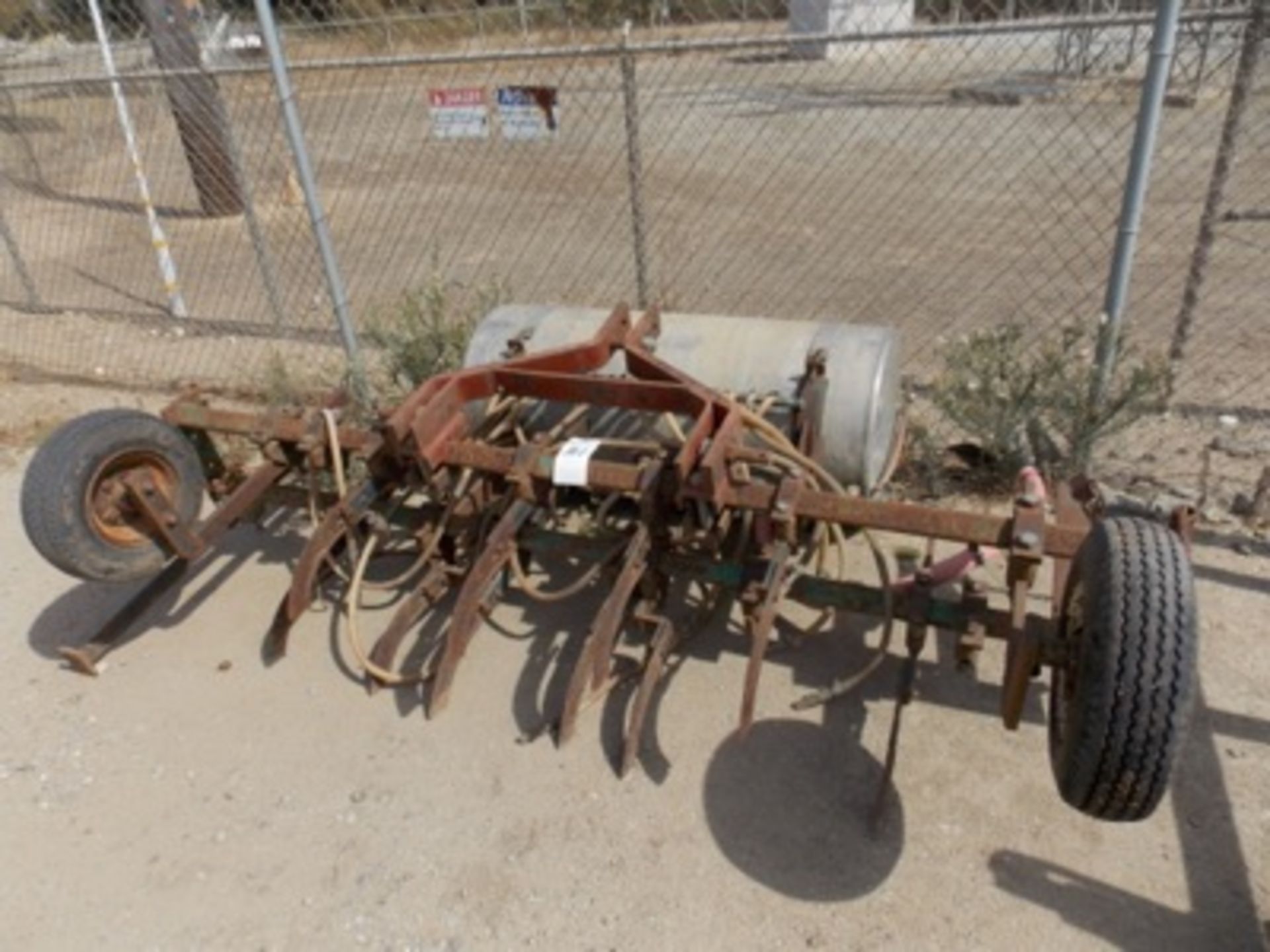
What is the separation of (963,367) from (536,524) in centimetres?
208

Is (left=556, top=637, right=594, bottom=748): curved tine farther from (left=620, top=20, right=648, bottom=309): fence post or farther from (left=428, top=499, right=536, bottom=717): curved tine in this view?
(left=620, top=20, right=648, bottom=309): fence post

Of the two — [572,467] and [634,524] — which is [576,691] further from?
[634,524]

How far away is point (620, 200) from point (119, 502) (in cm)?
785

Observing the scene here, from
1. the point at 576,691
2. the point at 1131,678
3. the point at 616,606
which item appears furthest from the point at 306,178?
the point at 1131,678

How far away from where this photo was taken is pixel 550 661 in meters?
3.29

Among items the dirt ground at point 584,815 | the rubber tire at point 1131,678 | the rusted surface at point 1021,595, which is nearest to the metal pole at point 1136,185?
the dirt ground at point 584,815

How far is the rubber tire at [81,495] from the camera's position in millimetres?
2986

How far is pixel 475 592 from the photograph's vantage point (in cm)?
292

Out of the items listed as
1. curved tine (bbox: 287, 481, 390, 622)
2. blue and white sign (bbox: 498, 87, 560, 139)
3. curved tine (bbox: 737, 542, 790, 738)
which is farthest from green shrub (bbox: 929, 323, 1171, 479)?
curved tine (bbox: 287, 481, 390, 622)

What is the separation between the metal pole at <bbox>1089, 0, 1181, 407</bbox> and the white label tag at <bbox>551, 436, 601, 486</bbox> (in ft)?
7.51

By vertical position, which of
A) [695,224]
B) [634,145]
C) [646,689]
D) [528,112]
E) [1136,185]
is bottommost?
[646,689]

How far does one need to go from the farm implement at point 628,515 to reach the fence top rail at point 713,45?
1147 millimetres

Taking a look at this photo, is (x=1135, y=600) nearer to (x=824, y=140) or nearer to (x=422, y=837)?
(x=422, y=837)

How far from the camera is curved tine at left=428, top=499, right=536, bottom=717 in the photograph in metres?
2.92
